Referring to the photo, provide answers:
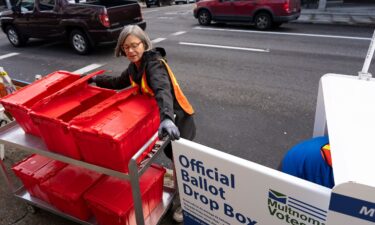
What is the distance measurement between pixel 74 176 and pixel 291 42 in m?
8.62

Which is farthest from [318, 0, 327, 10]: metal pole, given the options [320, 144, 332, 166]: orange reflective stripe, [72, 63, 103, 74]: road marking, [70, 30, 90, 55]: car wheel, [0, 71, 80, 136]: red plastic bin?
[320, 144, 332, 166]: orange reflective stripe

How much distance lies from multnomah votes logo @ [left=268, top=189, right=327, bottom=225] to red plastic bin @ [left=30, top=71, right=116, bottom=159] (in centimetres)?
152

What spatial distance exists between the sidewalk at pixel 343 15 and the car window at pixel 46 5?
9.91 m

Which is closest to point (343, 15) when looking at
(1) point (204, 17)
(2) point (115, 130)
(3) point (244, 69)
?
(1) point (204, 17)

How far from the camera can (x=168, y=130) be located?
73.9 inches

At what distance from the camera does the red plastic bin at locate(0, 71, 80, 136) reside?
2.58 m

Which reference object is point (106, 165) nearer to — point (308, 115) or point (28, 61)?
point (308, 115)

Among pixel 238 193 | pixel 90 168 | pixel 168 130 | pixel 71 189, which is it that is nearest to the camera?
pixel 238 193

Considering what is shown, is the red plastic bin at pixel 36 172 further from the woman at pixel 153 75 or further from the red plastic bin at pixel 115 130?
the woman at pixel 153 75

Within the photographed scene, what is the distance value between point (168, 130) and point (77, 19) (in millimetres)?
7686

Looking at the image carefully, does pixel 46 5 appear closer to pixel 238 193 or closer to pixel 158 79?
pixel 158 79

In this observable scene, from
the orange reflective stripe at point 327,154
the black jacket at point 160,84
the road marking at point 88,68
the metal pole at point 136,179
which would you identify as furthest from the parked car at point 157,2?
the orange reflective stripe at point 327,154

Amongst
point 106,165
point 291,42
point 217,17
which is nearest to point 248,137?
point 106,165

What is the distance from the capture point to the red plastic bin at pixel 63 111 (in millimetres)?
2275
